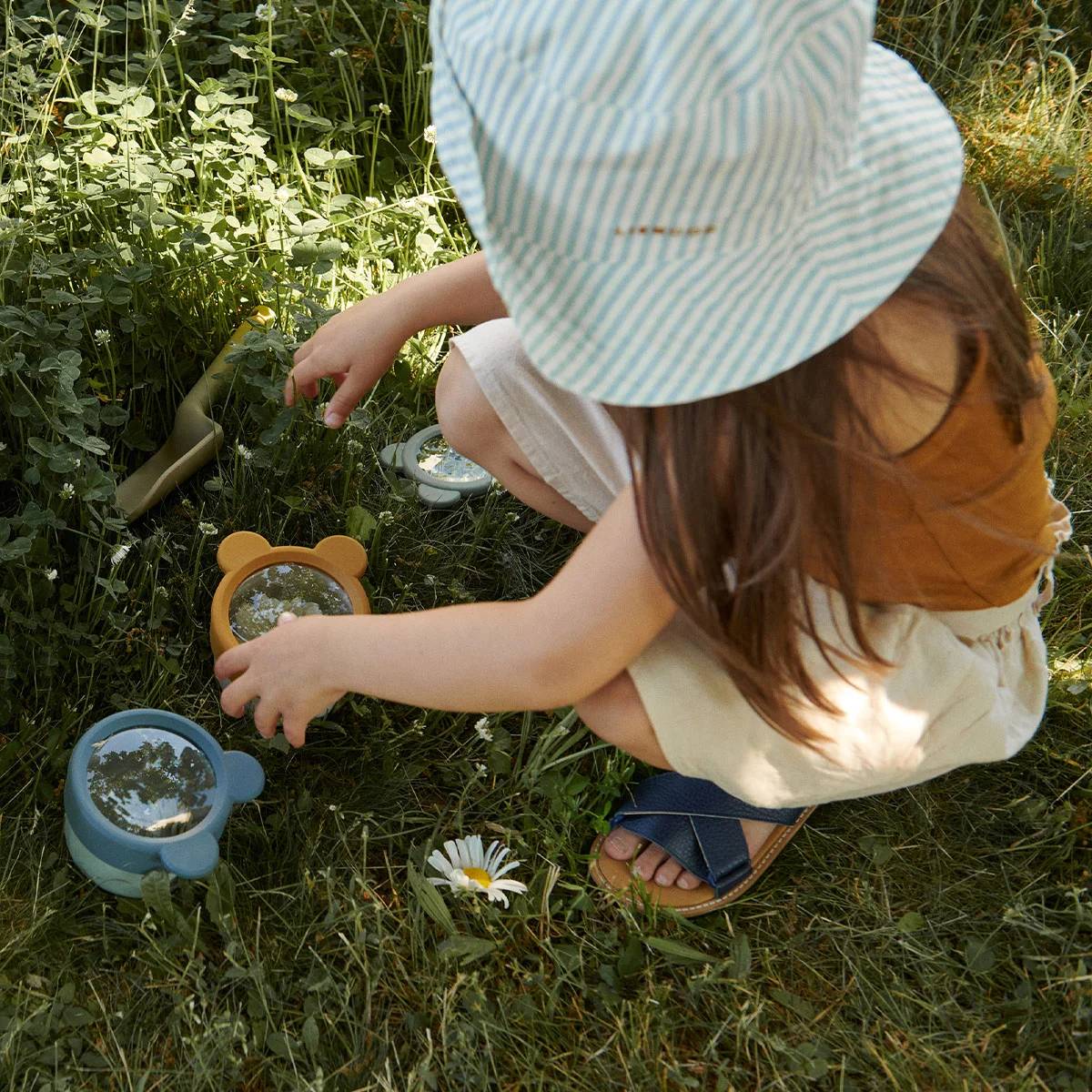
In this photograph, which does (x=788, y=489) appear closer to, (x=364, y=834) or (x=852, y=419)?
(x=852, y=419)

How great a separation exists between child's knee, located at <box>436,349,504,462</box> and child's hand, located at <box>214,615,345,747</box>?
17.8 inches

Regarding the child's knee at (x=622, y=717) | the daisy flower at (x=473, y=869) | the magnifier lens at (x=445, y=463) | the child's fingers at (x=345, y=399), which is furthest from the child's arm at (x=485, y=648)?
the magnifier lens at (x=445, y=463)

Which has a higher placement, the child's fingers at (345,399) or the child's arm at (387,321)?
the child's arm at (387,321)

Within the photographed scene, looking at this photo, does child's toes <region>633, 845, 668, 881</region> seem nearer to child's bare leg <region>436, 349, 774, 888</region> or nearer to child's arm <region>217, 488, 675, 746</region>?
child's bare leg <region>436, 349, 774, 888</region>

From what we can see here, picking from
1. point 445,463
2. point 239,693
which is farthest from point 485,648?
point 445,463

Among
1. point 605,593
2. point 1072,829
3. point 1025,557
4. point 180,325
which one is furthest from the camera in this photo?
point 180,325

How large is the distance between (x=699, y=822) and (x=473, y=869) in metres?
0.34

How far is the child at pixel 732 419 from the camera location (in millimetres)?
1059

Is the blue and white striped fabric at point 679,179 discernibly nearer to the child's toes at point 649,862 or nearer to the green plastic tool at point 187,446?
the child's toes at point 649,862

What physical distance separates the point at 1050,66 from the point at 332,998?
2665mm

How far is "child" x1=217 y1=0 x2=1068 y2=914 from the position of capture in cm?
106

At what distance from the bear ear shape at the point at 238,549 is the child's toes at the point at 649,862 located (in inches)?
28.5

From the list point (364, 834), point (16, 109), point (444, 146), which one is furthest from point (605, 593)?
point (16, 109)

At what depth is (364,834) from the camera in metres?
1.75
